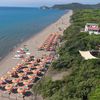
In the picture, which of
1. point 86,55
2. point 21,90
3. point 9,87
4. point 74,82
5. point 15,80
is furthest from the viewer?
point 86,55

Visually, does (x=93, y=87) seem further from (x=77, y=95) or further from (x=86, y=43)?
(x=86, y=43)

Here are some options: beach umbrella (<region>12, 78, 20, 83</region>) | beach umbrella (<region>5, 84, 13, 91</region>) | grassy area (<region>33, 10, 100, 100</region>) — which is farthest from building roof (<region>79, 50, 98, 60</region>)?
beach umbrella (<region>5, 84, 13, 91</region>)

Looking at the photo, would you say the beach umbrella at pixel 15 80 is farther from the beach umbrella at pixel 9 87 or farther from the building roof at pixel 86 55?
the building roof at pixel 86 55

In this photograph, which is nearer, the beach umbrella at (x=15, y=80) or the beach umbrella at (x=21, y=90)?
the beach umbrella at (x=21, y=90)

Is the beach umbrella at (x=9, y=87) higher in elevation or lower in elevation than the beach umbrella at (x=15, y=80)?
higher

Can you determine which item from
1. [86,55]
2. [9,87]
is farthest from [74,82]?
[86,55]

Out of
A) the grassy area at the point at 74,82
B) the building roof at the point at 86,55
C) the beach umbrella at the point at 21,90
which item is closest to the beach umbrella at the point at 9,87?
the beach umbrella at the point at 21,90

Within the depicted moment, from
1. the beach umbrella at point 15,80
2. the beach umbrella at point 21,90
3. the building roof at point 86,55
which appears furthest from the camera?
the building roof at point 86,55

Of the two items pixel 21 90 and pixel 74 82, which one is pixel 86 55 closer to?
pixel 21 90

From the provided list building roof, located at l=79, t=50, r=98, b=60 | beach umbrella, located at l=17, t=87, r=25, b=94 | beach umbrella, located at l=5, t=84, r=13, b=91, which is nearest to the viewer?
beach umbrella, located at l=17, t=87, r=25, b=94

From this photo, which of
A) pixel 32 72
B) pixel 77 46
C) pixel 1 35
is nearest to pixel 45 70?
pixel 32 72

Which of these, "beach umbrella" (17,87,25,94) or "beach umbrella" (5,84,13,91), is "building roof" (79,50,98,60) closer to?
"beach umbrella" (17,87,25,94)
